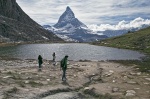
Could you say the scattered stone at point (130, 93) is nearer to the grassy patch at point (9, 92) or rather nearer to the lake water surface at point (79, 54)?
the grassy patch at point (9, 92)

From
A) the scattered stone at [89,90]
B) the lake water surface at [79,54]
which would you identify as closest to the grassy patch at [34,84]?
the scattered stone at [89,90]

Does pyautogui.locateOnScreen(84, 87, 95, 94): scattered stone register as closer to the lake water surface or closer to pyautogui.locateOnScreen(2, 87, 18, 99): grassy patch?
pyautogui.locateOnScreen(2, 87, 18, 99): grassy patch

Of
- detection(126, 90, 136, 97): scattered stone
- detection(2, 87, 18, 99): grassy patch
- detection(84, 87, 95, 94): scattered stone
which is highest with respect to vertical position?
detection(2, 87, 18, 99): grassy patch

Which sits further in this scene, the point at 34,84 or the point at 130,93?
the point at 34,84

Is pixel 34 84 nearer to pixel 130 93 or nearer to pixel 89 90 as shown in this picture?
pixel 89 90

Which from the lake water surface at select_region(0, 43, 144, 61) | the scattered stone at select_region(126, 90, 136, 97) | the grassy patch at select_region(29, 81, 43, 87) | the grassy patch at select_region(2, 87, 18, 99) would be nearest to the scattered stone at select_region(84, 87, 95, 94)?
the scattered stone at select_region(126, 90, 136, 97)

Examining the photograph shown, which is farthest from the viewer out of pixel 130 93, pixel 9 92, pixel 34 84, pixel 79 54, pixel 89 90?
pixel 79 54

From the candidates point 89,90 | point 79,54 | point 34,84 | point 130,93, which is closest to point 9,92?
point 34,84

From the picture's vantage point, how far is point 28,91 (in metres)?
27.0

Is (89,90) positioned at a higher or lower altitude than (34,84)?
lower

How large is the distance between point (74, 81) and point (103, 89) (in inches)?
216

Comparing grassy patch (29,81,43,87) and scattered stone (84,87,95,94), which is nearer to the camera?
scattered stone (84,87,95,94)

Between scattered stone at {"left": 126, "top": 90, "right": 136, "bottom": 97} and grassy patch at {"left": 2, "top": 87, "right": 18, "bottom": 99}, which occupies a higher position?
grassy patch at {"left": 2, "top": 87, "right": 18, "bottom": 99}

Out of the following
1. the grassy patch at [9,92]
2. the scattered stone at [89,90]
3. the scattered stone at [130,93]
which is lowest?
the scattered stone at [130,93]
